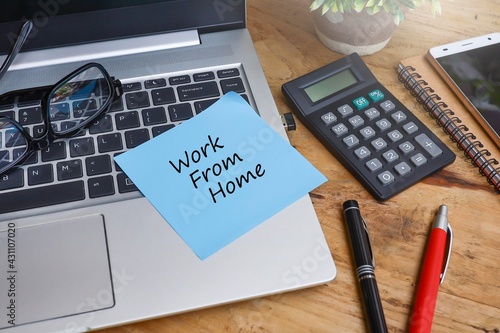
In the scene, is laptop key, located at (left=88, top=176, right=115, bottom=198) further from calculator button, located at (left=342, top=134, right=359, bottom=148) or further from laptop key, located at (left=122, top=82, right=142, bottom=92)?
calculator button, located at (left=342, top=134, right=359, bottom=148)

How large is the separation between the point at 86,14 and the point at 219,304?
1.22 ft

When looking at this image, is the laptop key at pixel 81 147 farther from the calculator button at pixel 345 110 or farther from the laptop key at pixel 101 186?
the calculator button at pixel 345 110

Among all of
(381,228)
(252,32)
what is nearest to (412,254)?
(381,228)

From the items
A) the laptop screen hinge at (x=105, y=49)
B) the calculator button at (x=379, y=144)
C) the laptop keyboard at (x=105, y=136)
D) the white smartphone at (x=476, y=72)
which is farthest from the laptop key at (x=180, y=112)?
the white smartphone at (x=476, y=72)

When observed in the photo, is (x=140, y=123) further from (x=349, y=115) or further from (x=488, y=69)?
(x=488, y=69)

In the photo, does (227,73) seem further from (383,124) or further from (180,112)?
(383,124)

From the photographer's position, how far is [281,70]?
700 millimetres

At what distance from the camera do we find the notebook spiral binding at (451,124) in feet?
1.95

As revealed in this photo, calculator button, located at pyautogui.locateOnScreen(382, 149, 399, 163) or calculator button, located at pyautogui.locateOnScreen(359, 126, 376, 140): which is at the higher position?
calculator button, located at pyautogui.locateOnScreen(359, 126, 376, 140)

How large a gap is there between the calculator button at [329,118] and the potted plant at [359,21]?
12cm

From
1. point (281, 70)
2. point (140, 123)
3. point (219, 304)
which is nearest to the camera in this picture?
point (219, 304)

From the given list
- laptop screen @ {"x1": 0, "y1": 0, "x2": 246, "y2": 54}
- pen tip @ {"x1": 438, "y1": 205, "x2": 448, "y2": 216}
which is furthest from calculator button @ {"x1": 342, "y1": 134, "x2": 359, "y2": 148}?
laptop screen @ {"x1": 0, "y1": 0, "x2": 246, "y2": 54}

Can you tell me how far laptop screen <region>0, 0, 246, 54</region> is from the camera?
0.62 m

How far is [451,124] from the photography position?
627mm
